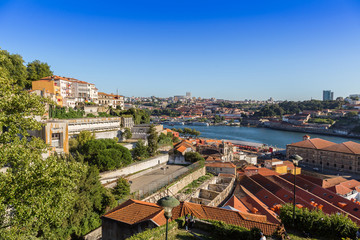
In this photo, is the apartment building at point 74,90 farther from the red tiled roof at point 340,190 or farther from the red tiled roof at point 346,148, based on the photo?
the red tiled roof at point 346,148

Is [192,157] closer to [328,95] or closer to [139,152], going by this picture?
[139,152]

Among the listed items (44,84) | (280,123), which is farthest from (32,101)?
(280,123)

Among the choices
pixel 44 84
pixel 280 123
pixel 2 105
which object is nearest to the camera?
pixel 2 105

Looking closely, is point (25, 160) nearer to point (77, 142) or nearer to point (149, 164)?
point (77, 142)

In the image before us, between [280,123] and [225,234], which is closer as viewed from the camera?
[225,234]

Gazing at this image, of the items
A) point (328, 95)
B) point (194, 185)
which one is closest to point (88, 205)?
point (194, 185)

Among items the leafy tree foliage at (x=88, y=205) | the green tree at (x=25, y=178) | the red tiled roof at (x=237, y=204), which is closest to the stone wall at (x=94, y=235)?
the leafy tree foliage at (x=88, y=205)
